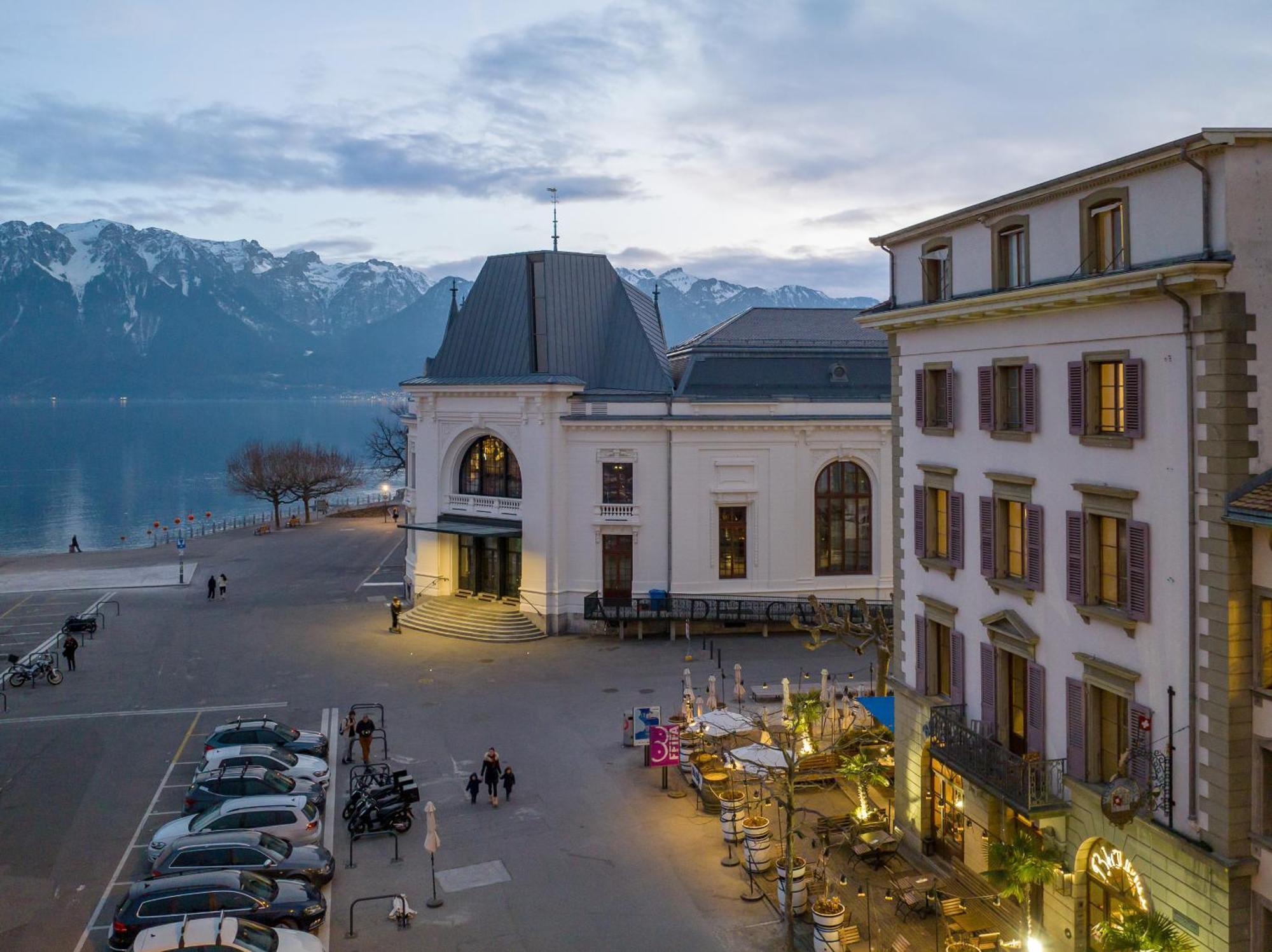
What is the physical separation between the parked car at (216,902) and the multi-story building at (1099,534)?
1351cm

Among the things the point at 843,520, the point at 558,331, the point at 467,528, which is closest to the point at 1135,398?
the point at 843,520

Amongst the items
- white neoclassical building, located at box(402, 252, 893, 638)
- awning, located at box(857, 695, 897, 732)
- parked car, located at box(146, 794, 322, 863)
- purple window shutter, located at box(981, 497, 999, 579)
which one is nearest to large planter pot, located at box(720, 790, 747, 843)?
awning, located at box(857, 695, 897, 732)

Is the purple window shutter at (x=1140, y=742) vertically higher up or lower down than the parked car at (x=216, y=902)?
higher up

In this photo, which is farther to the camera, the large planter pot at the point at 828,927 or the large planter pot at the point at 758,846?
the large planter pot at the point at 758,846

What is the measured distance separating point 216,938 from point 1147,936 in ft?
51.0

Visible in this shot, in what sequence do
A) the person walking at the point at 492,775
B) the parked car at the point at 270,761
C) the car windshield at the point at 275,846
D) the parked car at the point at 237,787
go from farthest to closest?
the parked car at the point at 270,761, the person walking at the point at 492,775, the parked car at the point at 237,787, the car windshield at the point at 275,846

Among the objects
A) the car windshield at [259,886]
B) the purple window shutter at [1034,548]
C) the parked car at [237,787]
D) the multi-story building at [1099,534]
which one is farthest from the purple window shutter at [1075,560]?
the parked car at [237,787]

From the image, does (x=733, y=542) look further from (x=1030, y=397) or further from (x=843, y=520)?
(x=1030, y=397)

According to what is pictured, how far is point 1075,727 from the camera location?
1820 centimetres

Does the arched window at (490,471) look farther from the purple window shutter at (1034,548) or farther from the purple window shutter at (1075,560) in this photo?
the purple window shutter at (1075,560)

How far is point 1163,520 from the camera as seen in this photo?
52.8 ft

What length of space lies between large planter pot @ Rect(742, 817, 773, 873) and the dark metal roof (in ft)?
100.0

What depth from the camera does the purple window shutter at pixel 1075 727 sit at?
710 inches

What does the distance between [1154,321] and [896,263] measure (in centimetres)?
903
